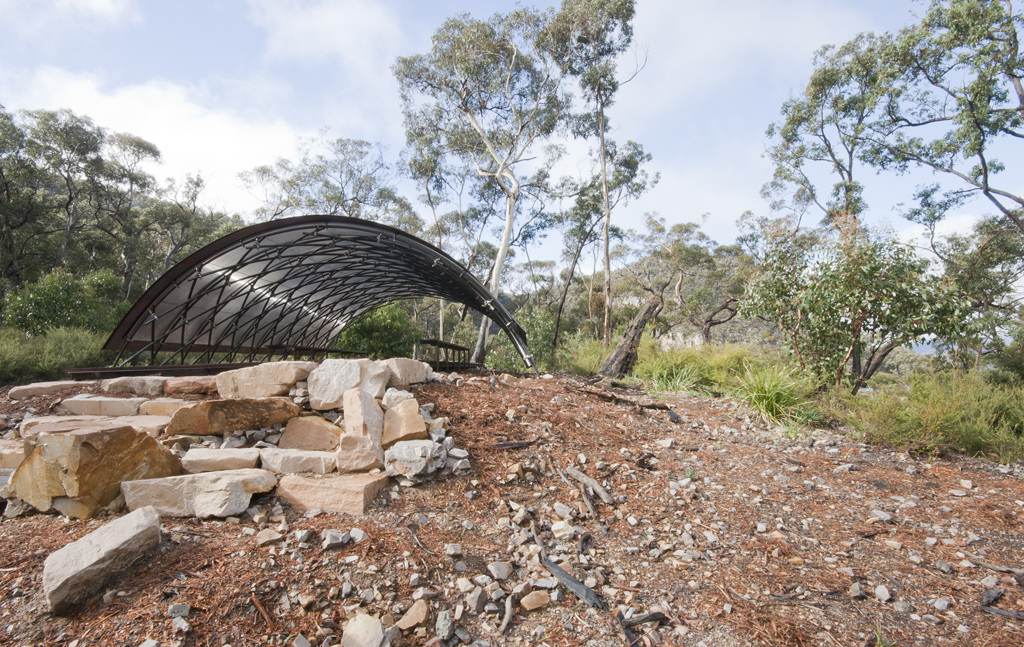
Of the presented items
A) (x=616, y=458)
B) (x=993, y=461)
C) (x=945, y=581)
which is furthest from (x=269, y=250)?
(x=993, y=461)

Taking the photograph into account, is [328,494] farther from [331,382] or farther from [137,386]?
[137,386]

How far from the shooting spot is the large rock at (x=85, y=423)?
417 cm

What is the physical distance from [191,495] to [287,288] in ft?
33.5

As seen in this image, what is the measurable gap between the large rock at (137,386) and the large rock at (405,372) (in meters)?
2.92

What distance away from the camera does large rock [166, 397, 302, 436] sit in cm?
415

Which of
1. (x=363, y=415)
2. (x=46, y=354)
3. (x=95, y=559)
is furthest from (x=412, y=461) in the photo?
(x=46, y=354)

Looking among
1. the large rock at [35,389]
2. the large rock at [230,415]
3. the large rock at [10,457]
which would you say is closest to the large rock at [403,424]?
the large rock at [230,415]

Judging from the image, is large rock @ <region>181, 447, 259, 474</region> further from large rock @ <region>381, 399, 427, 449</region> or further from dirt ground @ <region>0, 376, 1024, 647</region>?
large rock @ <region>381, 399, 427, 449</region>

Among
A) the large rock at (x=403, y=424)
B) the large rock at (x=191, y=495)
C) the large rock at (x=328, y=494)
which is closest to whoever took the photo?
the large rock at (x=191, y=495)

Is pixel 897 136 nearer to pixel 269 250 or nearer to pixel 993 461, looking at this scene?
pixel 993 461

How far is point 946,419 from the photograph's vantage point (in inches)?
226

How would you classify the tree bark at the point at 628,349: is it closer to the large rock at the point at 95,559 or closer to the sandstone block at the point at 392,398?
the sandstone block at the point at 392,398

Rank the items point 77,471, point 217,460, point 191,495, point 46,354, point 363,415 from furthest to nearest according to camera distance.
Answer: point 46,354 < point 363,415 < point 217,460 < point 191,495 < point 77,471

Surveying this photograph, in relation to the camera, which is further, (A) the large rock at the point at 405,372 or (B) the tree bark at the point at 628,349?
(B) the tree bark at the point at 628,349
